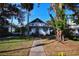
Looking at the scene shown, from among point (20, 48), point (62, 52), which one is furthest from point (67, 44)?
point (20, 48)

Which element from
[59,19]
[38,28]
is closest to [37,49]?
[38,28]

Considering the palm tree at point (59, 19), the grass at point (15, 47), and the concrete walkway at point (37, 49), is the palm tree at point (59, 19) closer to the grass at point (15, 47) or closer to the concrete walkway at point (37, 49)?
the concrete walkway at point (37, 49)

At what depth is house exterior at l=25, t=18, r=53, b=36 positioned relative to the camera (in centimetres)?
446

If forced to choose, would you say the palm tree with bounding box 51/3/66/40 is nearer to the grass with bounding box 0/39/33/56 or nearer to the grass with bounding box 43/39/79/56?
the grass with bounding box 43/39/79/56

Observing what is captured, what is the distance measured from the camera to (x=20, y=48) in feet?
14.6

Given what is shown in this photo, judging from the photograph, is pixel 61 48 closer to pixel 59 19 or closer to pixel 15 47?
pixel 59 19

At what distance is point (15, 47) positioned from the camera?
176 inches

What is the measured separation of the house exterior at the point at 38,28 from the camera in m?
4.46

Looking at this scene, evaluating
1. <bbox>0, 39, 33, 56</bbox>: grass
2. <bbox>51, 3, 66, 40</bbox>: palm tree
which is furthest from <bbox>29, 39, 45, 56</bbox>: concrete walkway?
<bbox>51, 3, 66, 40</bbox>: palm tree

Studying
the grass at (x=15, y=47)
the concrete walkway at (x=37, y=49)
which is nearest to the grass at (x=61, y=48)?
the concrete walkway at (x=37, y=49)

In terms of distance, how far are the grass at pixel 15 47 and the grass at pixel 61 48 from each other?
0.63 feet

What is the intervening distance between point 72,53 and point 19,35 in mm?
588

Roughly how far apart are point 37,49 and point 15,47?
232mm

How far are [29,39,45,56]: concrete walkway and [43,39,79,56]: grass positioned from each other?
0.15 feet
